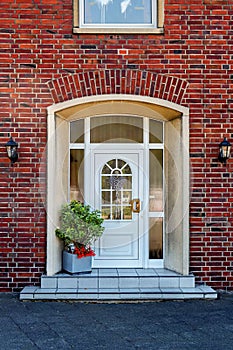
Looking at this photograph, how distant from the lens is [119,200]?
266 inches

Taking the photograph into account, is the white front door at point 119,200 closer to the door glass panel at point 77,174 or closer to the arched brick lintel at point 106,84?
the door glass panel at point 77,174

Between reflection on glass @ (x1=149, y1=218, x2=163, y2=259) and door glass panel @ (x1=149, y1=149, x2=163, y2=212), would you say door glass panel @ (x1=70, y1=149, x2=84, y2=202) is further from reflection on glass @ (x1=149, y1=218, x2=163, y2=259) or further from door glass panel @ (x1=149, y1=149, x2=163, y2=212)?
reflection on glass @ (x1=149, y1=218, x2=163, y2=259)

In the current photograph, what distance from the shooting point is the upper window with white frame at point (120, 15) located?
6.17 m

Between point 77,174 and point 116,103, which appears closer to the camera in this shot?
point 116,103

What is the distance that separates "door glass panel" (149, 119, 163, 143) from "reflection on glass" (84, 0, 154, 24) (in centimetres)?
154

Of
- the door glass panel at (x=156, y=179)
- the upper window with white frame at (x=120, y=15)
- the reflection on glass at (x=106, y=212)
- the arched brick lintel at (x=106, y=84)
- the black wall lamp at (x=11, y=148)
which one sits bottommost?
the reflection on glass at (x=106, y=212)

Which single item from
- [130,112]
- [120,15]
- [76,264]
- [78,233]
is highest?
[120,15]

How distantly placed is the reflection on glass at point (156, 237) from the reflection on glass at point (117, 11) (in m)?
3.09

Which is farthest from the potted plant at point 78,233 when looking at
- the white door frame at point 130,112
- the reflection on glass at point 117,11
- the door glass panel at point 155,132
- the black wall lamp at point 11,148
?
the reflection on glass at point 117,11

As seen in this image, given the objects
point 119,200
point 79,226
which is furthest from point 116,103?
point 79,226

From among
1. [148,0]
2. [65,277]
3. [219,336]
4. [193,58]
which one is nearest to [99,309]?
[65,277]

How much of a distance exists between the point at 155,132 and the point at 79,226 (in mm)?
1981

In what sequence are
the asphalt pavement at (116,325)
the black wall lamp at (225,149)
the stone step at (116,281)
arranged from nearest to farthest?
the asphalt pavement at (116,325)
the stone step at (116,281)
the black wall lamp at (225,149)

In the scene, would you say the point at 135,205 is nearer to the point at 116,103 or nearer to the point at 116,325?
the point at 116,103
